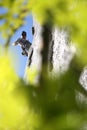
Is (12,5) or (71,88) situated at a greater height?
(12,5)

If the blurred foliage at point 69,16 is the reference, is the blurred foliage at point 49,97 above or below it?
below

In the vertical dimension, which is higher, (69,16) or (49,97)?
(69,16)

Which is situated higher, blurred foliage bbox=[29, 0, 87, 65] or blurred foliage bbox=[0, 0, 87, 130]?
blurred foliage bbox=[29, 0, 87, 65]

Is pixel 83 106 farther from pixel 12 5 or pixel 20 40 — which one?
pixel 20 40

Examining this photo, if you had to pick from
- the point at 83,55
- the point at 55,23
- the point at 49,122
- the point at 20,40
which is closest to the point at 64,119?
the point at 49,122

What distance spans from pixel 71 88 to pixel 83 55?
0.08m

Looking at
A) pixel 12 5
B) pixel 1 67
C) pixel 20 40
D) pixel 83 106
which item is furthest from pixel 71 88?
pixel 20 40

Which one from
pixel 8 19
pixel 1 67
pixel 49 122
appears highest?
pixel 8 19

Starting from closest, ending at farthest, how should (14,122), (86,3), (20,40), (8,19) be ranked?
(14,122)
(86,3)
(8,19)
(20,40)

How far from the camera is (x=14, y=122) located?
801 millimetres

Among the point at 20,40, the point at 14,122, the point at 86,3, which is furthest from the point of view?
the point at 20,40

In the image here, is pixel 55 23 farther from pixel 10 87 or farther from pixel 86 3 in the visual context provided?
pixel 10 87

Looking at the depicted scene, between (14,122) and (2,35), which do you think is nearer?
(14,122)

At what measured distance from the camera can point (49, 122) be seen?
0.82 meters
